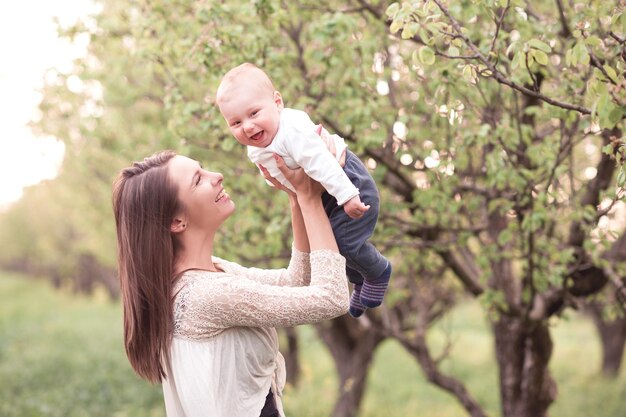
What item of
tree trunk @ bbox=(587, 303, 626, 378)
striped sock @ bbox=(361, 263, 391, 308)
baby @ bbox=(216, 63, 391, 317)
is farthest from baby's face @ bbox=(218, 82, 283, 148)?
tree trunk @ bbox=(587, 303, 626, 378)

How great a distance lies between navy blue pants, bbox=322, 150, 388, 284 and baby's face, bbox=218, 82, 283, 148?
37cm

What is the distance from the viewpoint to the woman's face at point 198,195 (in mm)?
3096

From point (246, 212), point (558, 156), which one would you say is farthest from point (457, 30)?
point (246, 212)

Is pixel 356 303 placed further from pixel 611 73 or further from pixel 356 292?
pixel 611 73

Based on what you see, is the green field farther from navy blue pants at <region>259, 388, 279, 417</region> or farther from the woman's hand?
the woman's hand

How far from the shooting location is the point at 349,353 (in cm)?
1082

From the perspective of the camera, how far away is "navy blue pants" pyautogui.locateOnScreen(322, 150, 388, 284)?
3.12 meters

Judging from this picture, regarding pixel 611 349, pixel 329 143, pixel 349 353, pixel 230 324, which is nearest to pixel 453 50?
pixel 329 143

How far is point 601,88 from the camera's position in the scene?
8.54ft

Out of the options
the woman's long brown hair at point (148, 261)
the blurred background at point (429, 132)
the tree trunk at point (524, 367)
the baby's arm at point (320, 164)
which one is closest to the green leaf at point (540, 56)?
the blurred background at point (429, 132)

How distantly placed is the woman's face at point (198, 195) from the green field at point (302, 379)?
183 inches

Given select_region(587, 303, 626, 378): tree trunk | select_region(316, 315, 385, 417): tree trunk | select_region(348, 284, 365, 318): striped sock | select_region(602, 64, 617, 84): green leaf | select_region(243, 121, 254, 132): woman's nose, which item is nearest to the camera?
→ select_region(602, 64, 617, 84): green leaf

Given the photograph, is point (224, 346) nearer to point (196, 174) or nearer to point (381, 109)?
point (196, 174)

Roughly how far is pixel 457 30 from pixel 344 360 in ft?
27.0
